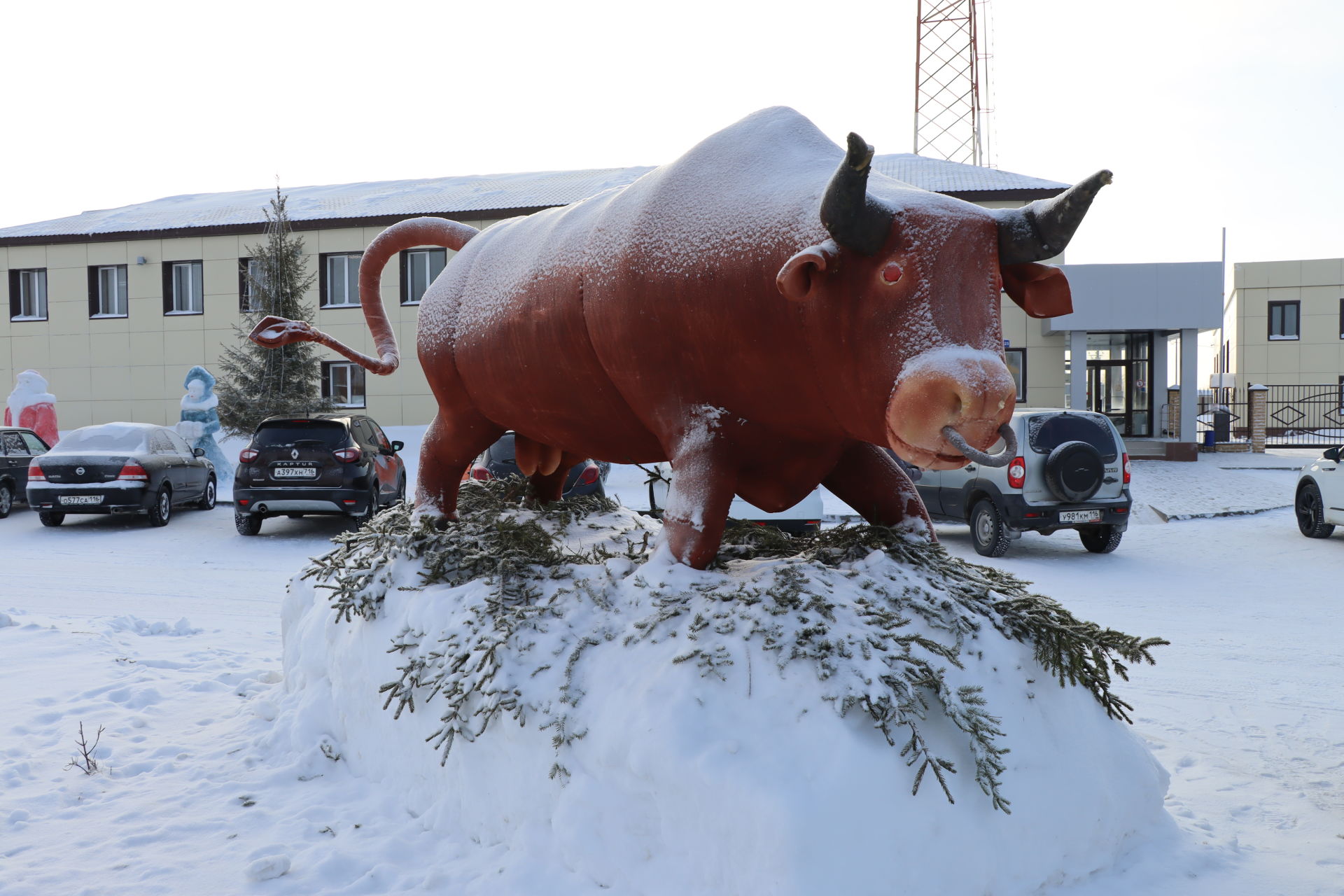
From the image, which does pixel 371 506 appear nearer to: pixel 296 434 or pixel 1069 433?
pixel 296 434

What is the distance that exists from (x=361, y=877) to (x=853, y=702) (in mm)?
1622

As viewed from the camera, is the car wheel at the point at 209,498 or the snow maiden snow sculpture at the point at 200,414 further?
the snow maiden snow sculpture at the point at 200,414

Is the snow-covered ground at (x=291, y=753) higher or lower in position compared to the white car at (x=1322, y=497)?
lower

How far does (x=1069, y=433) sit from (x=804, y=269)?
25.9ft

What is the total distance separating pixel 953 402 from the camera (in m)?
2.34

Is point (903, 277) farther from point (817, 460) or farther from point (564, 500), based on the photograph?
point (564, 500)

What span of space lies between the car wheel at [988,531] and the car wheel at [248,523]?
8333mm

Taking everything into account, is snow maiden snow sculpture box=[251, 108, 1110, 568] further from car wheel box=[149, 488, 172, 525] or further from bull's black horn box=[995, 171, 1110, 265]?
car wheel box=[149, 488, 172, 525]

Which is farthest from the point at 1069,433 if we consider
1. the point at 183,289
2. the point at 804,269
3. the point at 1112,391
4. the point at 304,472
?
the point at 183,289

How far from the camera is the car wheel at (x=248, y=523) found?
37.0 feet

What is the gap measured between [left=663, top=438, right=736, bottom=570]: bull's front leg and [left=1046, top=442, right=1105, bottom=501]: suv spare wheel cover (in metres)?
6.97

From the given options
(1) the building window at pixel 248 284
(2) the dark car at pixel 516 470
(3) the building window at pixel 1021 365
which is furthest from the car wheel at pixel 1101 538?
(1) the building window at pixel 248 284

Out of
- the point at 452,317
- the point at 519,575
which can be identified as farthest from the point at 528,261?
the point at 519,575

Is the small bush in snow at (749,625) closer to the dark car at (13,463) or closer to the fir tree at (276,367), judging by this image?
the dark car at (13,463)
